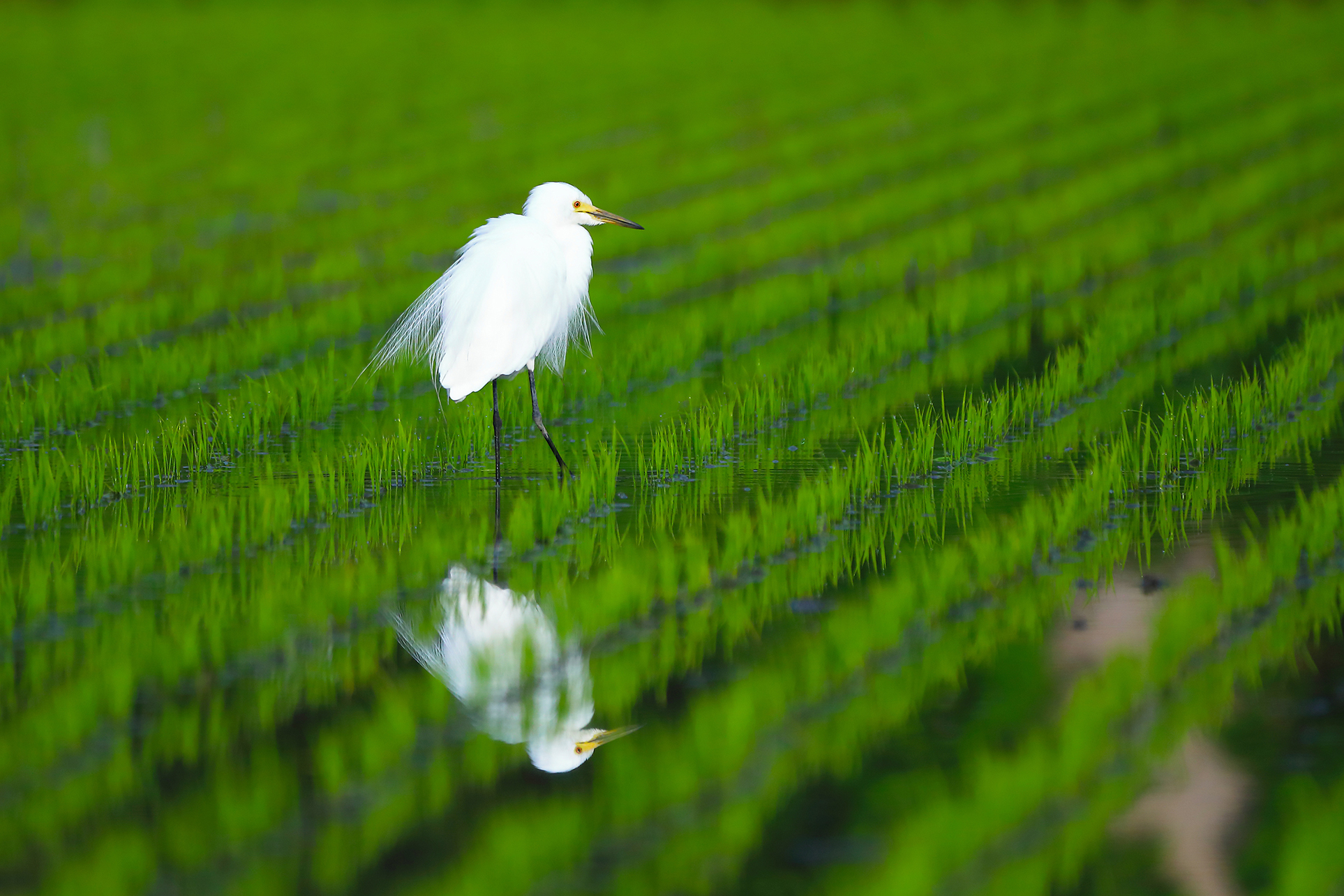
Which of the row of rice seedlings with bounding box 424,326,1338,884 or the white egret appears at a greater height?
the white egret

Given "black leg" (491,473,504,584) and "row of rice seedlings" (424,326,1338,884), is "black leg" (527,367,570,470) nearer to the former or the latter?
"black leg" (491,473,504,584)

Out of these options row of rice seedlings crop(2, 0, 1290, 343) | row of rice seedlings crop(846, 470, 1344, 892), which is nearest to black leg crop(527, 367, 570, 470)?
row of rice seedlings crop(846, 470, 1344, 892)

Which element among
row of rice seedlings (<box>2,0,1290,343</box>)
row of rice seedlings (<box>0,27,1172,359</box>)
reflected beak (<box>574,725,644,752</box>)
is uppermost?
row of rice seedlings (<box>2,0,1290,343</box>)

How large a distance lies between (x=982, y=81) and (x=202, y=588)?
1682 centimetres

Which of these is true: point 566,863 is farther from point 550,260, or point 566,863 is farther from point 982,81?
point 982,81

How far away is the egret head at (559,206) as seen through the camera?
627cm

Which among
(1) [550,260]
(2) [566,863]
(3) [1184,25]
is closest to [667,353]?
(1) [550,260]

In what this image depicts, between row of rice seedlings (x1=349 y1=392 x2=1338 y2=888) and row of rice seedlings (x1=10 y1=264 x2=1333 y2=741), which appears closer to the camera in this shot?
row of rice seedlings (x1=349 y1=392 x2=1338 y2=888)

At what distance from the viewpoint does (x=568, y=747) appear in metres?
3.34

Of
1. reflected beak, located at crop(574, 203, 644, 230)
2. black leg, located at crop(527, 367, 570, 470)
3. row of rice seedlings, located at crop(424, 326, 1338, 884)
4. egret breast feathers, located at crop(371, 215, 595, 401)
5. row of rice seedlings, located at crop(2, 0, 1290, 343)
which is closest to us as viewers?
row of rice seedlings, located at crop(424, 326, 1338, 884)

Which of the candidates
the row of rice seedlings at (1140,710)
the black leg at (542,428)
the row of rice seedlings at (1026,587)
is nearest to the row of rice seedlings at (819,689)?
the row of rice seedlings at (1026,587)

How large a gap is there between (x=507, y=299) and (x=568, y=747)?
8.91 feet

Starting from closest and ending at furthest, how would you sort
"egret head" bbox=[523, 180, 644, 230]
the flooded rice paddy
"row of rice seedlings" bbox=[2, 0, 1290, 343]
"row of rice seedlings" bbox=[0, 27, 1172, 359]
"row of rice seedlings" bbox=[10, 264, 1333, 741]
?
the flooded rice paddy, "row of rice seedlings" bbox=[10, 264, 1333, 741], "egret head" bbox=[523, 180, 644, 230], "row of rice seedlings" bbox=[0, 27, 1172, 359], "row of rice seedlings" bbox=[2, 0, 1290, 343]

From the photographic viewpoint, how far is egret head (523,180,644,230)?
20.6 feet
